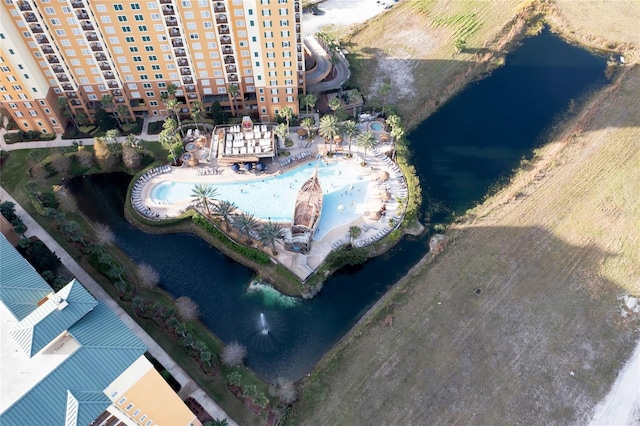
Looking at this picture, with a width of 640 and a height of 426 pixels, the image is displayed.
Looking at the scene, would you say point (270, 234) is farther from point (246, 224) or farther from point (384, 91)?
point (384, 91)

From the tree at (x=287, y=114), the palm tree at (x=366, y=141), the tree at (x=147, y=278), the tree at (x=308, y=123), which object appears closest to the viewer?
the tree at (x=147, y=278)

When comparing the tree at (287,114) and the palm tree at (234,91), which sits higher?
the palm tree at (234,91)

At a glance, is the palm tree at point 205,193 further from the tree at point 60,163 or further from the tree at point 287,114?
the tree at point 60,163

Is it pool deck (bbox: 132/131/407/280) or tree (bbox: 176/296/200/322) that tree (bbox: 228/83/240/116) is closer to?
pool deck (bbox: 132/131/407/280)

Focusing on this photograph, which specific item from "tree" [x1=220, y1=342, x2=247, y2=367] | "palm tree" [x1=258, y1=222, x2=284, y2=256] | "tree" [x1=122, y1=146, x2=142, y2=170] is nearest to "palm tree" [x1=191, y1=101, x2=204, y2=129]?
"tree" [x1=122, y1=146, x2=142, y2=170]

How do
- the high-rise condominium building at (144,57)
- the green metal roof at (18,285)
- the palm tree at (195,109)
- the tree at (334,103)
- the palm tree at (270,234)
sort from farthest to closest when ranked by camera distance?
the tree at (334,103)
the palm tree at (195,109)
the high-rise condominium building at (144,57)
the palm tree at (270,234)
the green metal roof at (18,285)

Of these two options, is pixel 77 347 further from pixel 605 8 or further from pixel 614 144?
pixel 605 8

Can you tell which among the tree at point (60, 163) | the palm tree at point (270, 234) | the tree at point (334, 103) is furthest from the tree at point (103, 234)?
the tree at point (334, 103)
